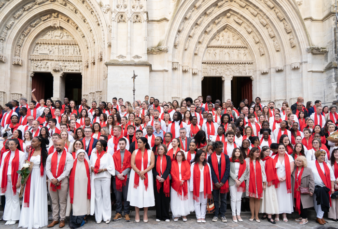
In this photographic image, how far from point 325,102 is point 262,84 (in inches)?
119

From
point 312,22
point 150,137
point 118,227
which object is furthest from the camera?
point 312,22

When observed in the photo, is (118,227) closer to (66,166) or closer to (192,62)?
(66,166)

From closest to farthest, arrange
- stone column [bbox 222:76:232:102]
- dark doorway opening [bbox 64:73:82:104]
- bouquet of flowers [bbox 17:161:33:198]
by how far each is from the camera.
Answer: bouquet of flowers [bbox 17:161:33:198] → stone column [bbox 222:76:232:102] → dark doorway opening [bbox 64:73:82:104]

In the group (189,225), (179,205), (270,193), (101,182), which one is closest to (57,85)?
(101,182)

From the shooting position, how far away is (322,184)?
6.20 meters

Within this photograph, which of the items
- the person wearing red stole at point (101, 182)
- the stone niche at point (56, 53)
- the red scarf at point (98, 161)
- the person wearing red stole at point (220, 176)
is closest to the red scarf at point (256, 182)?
the person wearing red stole at point (220, 176)

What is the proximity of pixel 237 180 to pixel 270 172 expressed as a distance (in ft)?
Result: 2.49

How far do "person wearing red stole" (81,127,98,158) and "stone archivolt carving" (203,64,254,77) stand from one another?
9.14m

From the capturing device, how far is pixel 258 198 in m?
6.11

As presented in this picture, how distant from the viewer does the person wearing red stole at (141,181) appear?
5.92 meters

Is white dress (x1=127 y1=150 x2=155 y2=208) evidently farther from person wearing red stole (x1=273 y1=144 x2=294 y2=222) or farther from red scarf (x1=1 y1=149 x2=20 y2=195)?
person wearing red stole (x1=273 y1=144 x2=294 y2=222)

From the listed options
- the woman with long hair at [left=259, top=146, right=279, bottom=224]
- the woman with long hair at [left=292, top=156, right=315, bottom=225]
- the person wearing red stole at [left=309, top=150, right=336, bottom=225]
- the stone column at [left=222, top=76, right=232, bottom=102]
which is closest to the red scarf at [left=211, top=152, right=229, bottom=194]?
the woman with long hair at [left=259, top=146, right=279, bottom=224]

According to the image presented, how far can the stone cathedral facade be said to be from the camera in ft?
40.7

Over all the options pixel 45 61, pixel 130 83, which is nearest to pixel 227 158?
pixel 130 83
